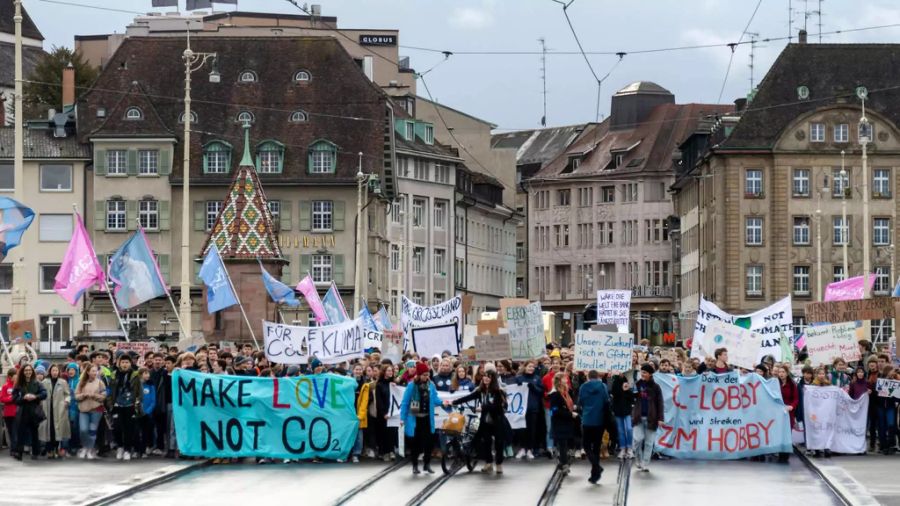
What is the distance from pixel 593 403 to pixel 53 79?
90570 millimetres

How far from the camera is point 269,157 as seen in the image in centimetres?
8688

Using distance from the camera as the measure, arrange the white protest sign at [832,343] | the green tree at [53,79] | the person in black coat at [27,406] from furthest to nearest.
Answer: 1. the green tree at [53,79]
2. the white protest sign at [832,343]
3. the person in black coat at [27,406]

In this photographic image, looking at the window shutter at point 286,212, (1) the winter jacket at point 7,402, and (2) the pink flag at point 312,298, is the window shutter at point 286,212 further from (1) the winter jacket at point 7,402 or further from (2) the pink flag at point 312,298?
(1) the winter jacket at point 7,402

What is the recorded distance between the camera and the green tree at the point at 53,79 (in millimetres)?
113481

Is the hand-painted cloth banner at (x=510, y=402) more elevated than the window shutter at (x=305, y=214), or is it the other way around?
the window shutter at (x=305, y=214)

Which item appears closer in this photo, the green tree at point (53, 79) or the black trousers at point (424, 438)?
the black trousers at point (424, 438)

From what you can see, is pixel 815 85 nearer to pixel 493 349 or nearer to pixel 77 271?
pixel 77 271

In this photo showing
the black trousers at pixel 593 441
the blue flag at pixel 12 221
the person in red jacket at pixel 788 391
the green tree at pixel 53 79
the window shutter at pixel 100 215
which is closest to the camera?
the black trousers at pixel 593 441

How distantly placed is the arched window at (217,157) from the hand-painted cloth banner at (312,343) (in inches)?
1937

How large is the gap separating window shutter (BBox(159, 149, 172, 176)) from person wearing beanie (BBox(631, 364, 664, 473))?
193ft

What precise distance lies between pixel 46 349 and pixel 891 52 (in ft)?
129

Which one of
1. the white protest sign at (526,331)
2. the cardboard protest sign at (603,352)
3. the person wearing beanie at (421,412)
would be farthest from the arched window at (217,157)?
the person wearing beanie at (421,412)

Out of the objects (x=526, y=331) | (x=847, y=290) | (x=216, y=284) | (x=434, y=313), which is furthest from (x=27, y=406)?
(x=847, y=290)

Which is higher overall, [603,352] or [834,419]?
[603,352]
